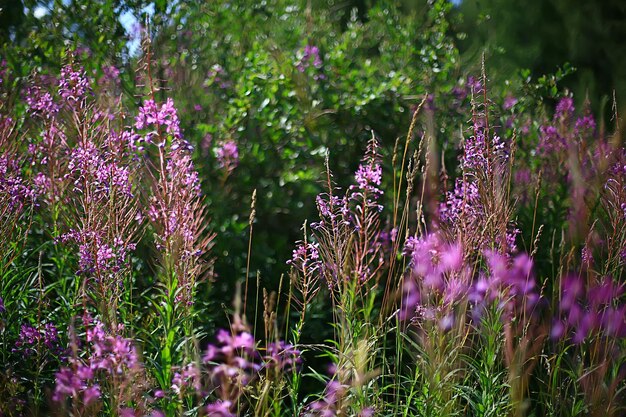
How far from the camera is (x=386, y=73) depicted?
5.21 meters

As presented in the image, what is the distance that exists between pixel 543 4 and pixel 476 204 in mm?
7371

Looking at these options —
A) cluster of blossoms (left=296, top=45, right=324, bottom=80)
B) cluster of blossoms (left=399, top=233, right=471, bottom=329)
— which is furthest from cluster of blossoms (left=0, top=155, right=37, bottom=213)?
cluster of blossoms (left=296, top=45, right=324, bottom=80)

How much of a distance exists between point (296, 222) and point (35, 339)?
209 cm

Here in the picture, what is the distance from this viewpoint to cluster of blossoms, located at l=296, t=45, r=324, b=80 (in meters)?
4.65

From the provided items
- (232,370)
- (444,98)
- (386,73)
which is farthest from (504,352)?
(386,73)

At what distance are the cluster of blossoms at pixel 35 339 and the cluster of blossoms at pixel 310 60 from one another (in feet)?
8.33

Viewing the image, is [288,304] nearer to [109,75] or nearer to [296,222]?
[296,222]

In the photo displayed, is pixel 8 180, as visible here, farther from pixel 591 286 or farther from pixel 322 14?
pixel 322 14

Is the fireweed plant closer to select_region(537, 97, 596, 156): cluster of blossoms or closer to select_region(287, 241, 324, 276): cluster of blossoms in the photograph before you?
select_region(287, 241, 324, 276): cluster of blossoms

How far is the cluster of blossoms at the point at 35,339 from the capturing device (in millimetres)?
2699

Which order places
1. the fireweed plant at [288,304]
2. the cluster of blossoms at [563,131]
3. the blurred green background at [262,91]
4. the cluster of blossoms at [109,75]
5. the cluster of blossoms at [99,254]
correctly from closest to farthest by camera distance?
the fireweed plant at [288,304] → the cluster of blossoms at [99,254] → the cluster of blossoms at [109,75] → the blurred green background at [262,91] → the cluster of blossoms at [563,131]

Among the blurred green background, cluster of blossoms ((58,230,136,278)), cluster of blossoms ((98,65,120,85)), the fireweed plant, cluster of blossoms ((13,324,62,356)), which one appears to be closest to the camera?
the fireweed plant

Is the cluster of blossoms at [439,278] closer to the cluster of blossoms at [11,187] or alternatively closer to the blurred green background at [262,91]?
the blurred green background at [262,91]

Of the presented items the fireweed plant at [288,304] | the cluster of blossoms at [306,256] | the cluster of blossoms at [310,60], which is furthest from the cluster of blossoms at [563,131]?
the cluster of blossoms at [306,256]
